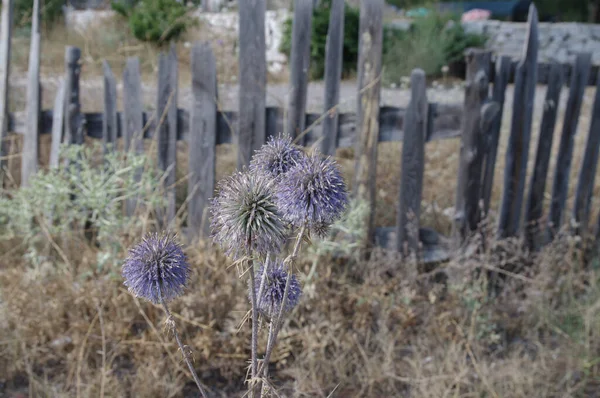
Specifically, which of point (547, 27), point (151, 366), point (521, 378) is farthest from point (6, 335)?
point (547, 27)

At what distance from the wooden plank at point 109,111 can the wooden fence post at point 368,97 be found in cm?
147

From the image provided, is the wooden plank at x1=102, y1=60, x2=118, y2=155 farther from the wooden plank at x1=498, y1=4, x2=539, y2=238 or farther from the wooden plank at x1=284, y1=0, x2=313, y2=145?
the wooden plank at x1=498, y1=4, x2=539, y2=238

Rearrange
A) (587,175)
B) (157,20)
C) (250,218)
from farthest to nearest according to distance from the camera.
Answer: (157,20), (587,175), (250,218)

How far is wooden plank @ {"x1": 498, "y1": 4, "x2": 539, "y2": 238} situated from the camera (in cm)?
379

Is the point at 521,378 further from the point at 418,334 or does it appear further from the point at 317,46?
the point at 317,46

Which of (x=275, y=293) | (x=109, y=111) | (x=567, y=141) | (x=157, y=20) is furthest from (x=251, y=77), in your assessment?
(x=157, y=20)

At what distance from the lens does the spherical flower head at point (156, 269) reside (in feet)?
4.74

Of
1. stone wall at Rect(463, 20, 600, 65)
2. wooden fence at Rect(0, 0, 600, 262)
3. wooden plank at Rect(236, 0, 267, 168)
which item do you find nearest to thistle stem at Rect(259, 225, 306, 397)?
wooden fence at Rect(0, 0, 600, 262)

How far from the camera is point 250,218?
4.21 ft

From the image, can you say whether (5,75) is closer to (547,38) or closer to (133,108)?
(133,108)

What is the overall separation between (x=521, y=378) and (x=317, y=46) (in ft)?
25.7

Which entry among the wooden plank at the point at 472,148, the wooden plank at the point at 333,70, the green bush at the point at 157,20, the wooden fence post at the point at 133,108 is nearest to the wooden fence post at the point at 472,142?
the wooden plank at the point at 472,148

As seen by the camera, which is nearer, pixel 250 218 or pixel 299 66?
pixel 250 218

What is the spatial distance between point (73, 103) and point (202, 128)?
→ 2.79ft
